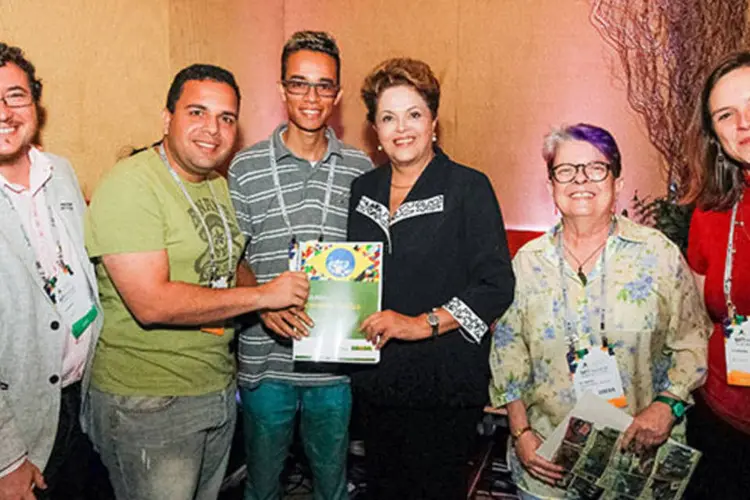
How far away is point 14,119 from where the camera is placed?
5.94 feet

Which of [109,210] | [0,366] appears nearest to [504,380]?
[109,210]

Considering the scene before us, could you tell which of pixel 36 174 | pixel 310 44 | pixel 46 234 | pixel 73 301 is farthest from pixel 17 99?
pixel 310 44

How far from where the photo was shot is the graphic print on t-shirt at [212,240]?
198 centimetres

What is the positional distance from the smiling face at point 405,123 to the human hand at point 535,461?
0.99 m

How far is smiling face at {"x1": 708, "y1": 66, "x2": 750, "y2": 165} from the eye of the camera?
190 cm

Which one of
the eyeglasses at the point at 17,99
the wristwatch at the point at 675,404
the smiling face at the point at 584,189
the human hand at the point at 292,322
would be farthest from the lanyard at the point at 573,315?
the eyeglasses at the point at 17,99

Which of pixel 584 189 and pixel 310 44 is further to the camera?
pixel 310 44

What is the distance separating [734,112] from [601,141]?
42 centimetres

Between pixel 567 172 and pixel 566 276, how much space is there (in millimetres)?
331

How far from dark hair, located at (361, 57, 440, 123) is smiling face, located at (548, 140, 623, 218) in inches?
18.7

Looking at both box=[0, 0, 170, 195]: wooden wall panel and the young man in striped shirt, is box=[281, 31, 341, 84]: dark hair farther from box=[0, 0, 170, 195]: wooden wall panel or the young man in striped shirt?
box=[0, 0, 170, 195]: wooden wall panel

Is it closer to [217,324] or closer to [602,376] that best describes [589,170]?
[602,376]

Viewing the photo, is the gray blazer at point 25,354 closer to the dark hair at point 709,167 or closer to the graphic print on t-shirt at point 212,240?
the graphic print on t-shirt at point 212,240

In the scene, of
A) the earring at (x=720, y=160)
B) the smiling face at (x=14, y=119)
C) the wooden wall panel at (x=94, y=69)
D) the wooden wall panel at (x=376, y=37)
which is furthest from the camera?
the wooden wall panel at (x=376, y=37)
